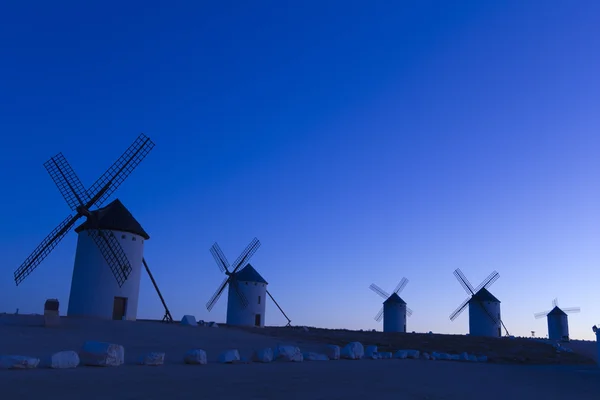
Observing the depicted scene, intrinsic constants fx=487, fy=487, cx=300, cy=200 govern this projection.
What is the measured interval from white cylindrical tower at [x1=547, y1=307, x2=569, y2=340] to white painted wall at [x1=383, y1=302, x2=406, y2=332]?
75.1 feet

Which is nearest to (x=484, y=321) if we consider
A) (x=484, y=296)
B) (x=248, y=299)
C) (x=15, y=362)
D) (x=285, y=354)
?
(x=484, y=296)

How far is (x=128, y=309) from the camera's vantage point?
31.1 metres

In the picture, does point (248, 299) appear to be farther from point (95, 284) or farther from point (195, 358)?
point (195, 358)

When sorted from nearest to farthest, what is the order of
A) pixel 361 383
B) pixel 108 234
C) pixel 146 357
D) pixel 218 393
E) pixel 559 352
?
pixel 218 393 < pixel 361 383 < pixel 146 357 < pixel 108 234 < pixel 559 352

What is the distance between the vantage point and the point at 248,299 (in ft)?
167

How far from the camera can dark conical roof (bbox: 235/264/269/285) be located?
51.4 metres

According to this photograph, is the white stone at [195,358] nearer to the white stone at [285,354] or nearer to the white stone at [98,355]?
the white stone at [98,355]

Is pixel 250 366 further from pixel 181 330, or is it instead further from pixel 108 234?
pixel 108 234

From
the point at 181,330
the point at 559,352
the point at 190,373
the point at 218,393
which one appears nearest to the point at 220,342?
the point at 181,330

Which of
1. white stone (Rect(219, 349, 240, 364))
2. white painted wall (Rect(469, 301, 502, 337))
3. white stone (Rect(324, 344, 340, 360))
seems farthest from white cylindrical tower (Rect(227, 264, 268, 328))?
white stone (Rect(219, 349, 240, 364))

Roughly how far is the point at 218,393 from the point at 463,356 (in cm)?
2058

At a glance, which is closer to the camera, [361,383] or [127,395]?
[127,395]

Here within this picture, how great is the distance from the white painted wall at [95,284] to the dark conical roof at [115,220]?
0.38 m


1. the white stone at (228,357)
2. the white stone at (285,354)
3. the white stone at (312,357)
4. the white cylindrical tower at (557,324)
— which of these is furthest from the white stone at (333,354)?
the white cylindrical tower at (557,324)
